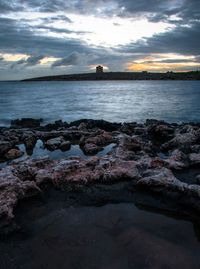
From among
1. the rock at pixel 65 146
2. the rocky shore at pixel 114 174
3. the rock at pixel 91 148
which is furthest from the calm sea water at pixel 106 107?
the rocky shore at pixel 114 174

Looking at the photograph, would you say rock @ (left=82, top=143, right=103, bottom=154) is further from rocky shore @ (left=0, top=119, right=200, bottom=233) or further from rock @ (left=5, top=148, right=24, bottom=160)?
rock @ (left=5, top=148, right=24, bottom=160)

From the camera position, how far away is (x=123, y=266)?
6.30 metres

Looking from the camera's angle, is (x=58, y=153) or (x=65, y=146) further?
(x=65, y=146)

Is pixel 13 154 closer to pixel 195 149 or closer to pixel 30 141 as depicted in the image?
pixel 30 141

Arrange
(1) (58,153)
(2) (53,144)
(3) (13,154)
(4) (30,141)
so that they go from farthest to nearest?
(4) (30,141), (2) (53,144), (1) (58,153), (3) (13,154)

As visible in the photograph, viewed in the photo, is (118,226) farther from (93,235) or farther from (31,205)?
(31,205)

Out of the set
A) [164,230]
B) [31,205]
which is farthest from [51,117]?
[164,230]

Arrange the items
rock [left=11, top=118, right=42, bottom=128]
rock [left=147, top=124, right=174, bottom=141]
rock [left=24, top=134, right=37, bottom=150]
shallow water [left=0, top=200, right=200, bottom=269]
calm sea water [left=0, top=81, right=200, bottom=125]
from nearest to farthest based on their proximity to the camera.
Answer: shallow water [left=0, top=200, right=200, bottom=269], rock [left=24, top=134, right=37, bottom=150], rock [left=147, top=124, right=174, bottom=141], rock [left=11, top=118, right=42, bottom=128], calm sea water [left=0, top=81, right=200, bottom=125]

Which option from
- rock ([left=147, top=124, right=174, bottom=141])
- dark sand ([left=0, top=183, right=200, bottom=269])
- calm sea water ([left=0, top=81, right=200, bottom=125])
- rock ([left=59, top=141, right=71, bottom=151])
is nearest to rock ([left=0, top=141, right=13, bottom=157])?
rock ([left=59, top=141, right=71, bottom=151])

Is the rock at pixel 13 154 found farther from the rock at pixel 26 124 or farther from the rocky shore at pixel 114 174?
the rock at pixel 26 124

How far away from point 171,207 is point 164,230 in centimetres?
121

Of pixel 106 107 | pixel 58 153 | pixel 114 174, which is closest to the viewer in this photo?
pixel 114 174

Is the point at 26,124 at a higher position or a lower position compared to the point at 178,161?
lower

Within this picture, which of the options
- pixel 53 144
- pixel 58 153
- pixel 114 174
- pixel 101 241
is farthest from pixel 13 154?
pixel 101 241
